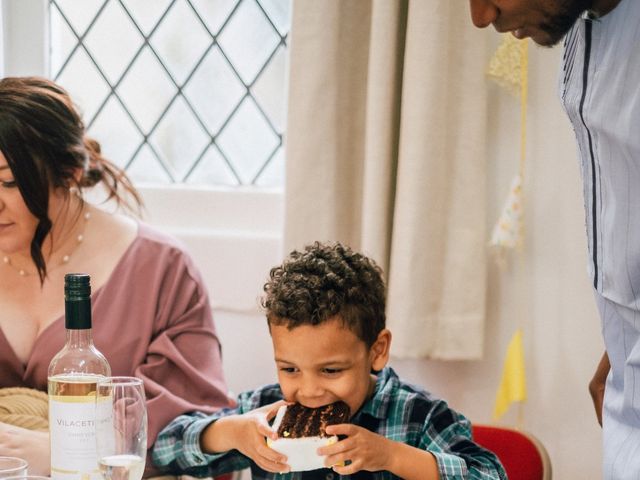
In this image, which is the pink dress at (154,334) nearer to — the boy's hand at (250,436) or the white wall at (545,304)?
the boy's hand at (250,436)

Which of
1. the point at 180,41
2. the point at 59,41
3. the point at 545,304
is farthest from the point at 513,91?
the point at 59,41

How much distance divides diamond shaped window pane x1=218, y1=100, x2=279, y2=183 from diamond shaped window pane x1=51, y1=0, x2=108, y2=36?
21.5 inches

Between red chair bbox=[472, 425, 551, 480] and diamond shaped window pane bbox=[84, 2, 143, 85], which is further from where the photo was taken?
diamond shaped window pane bbox=[84, 2, 143, 85]

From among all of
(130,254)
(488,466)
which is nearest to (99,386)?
(488,466)

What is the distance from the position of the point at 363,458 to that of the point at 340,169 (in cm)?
111

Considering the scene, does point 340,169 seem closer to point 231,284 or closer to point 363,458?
point 231,284

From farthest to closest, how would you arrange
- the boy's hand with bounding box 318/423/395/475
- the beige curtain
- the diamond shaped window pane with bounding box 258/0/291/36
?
the diamond shaped window pane with bounding box 258/0/291/36, the beige curtain, the boy's hand with bounding box 318/423/395/475

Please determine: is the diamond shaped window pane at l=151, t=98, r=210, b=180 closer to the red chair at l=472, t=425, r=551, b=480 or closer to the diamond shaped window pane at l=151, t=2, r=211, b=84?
the diamond shaped window pane at l=151, t=2, r=211, b=84

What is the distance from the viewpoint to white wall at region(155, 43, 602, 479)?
2373mm

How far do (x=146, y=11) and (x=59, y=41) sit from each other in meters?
0.30

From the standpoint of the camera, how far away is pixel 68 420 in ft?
4.54

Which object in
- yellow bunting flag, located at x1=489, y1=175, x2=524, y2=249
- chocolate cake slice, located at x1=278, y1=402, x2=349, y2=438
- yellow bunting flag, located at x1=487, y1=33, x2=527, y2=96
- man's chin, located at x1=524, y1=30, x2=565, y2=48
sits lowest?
chocolate cake slice, located at x1=278, y1=402, x2=349, y2=438

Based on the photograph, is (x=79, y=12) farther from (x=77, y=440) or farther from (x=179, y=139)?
(x=77, y=440)

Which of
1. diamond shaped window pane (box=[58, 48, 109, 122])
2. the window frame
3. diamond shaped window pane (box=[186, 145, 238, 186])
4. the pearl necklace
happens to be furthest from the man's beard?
diamond shaped window pane (box=[58, 48, 109, 122])
